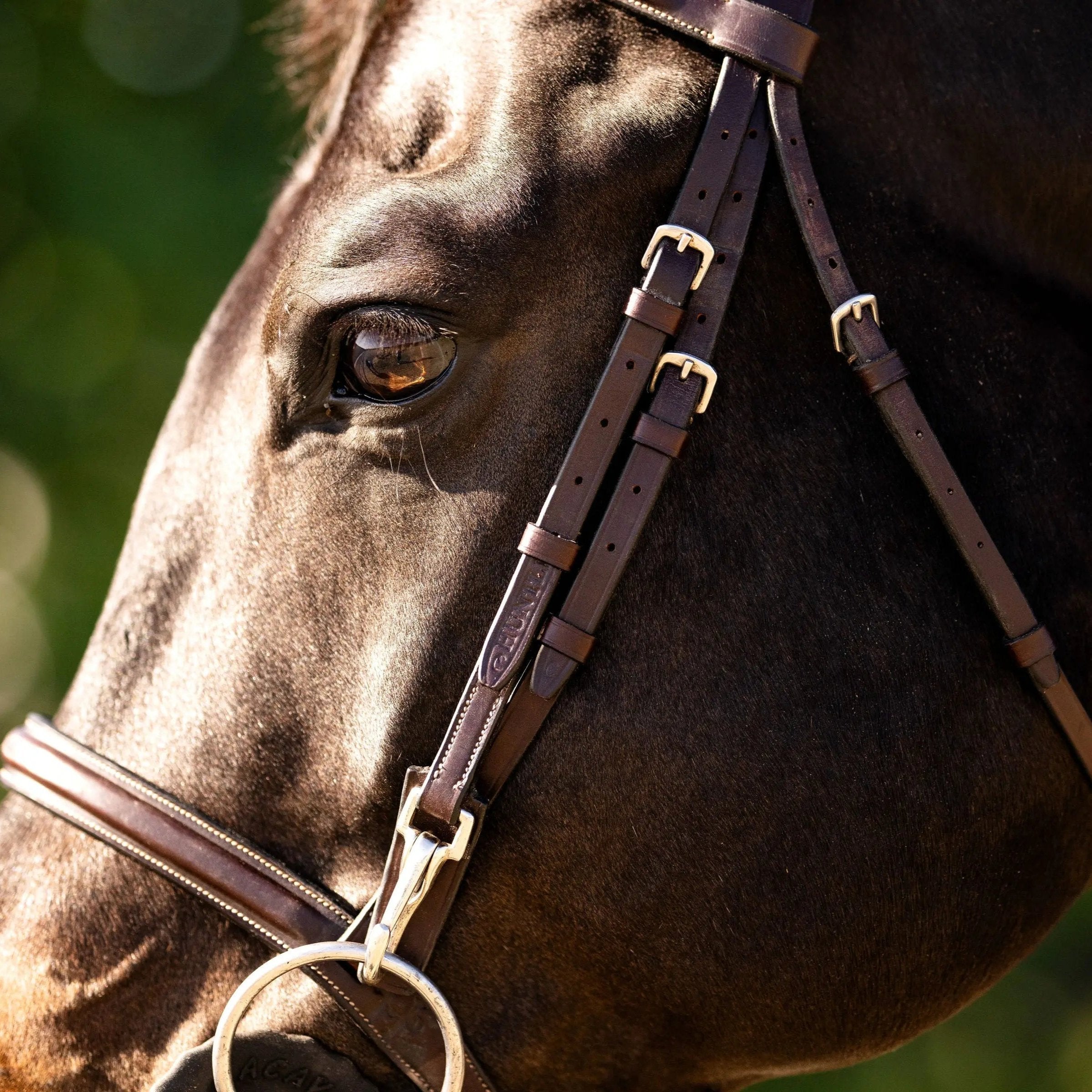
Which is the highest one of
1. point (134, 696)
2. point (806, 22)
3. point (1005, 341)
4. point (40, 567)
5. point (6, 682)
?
point (806, 22)

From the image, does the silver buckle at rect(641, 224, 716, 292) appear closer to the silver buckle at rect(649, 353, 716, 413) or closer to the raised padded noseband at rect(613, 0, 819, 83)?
the silver buckle at rect(649, 353, 716, 413)

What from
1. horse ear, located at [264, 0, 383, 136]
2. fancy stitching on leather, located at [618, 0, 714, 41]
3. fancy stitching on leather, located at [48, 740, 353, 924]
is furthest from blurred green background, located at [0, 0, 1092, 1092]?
fancy stitching on leather, located at [48, 740, 353, 924]

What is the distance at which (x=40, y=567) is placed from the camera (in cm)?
567

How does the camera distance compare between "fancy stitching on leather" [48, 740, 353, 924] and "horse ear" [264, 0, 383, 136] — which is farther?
"horse ear" [264, 0, 383, 136]

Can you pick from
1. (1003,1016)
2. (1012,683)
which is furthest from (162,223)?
(1003,1016)

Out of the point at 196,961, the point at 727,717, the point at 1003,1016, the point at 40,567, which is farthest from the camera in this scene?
the point at 40,567

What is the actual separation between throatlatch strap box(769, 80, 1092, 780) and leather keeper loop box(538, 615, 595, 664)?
0.50 m

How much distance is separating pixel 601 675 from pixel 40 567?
4.87m

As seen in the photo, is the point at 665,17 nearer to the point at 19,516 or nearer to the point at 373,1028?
the point at 373,1028

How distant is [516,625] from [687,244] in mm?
545

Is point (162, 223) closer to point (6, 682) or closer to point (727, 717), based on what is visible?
point (6, 682)

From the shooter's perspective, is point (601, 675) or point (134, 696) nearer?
point (601, 675)

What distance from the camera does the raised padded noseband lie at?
1529 mm

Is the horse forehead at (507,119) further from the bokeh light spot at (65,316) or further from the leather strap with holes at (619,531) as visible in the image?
the bokeh light spot at (65,316)
